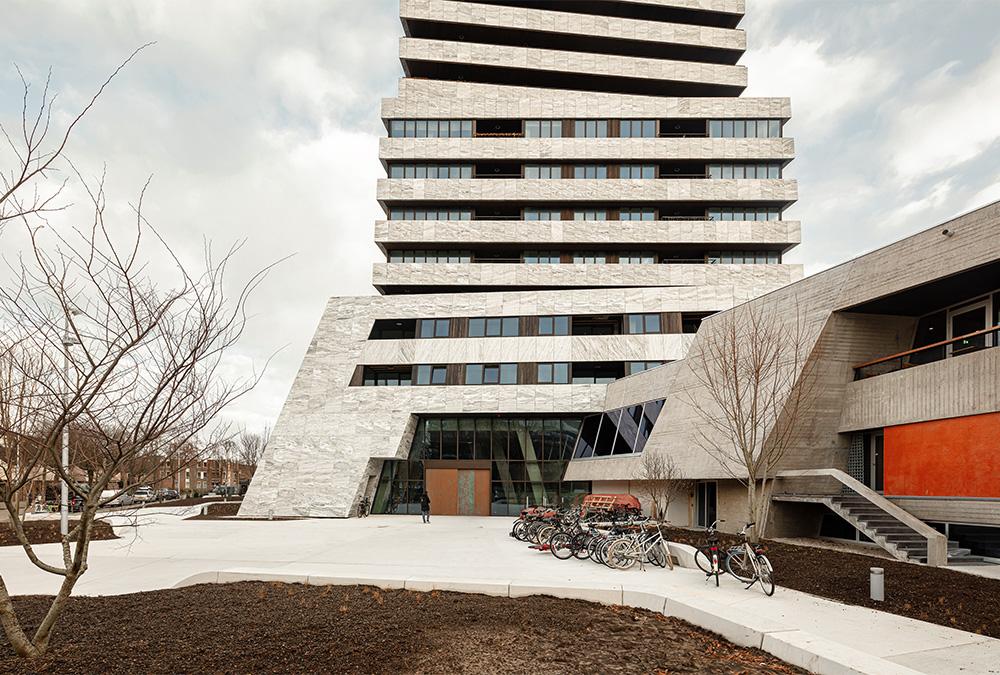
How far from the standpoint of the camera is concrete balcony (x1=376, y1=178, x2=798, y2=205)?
165 ft

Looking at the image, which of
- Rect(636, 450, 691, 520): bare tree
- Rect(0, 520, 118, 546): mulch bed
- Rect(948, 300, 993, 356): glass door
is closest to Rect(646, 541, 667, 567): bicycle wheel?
Rect(636, 450, 691, 520): bare tree

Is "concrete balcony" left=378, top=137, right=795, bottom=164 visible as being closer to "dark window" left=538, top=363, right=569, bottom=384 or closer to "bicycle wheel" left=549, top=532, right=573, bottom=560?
"dark window" left=538, top=363, right=569, bottom=384

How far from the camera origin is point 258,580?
1311 centimetres

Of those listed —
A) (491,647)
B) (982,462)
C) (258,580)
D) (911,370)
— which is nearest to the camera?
(491,647)

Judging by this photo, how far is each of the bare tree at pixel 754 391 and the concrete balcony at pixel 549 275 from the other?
71.4 feet

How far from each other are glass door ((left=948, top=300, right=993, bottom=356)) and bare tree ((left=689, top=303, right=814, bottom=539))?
376 centimetres

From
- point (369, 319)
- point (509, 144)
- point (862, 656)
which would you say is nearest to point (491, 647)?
point (862, 656)

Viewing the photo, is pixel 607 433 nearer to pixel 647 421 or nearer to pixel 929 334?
pixel 647 421

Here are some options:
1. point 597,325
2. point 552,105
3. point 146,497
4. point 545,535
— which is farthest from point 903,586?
point 552,105

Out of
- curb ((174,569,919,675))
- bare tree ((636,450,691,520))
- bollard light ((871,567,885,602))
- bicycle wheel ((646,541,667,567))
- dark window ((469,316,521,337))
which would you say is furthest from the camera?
dark window ((469,316,521,337))

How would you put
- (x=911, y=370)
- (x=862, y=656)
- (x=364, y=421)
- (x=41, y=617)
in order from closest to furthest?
(x=862, y=656)
(x=41, y=617)
(x=911, y=370)
(x=364, y=421)

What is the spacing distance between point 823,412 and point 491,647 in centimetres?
1626

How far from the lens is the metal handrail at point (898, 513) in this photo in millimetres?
16016

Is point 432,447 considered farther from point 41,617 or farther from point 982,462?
→ point 41,617
